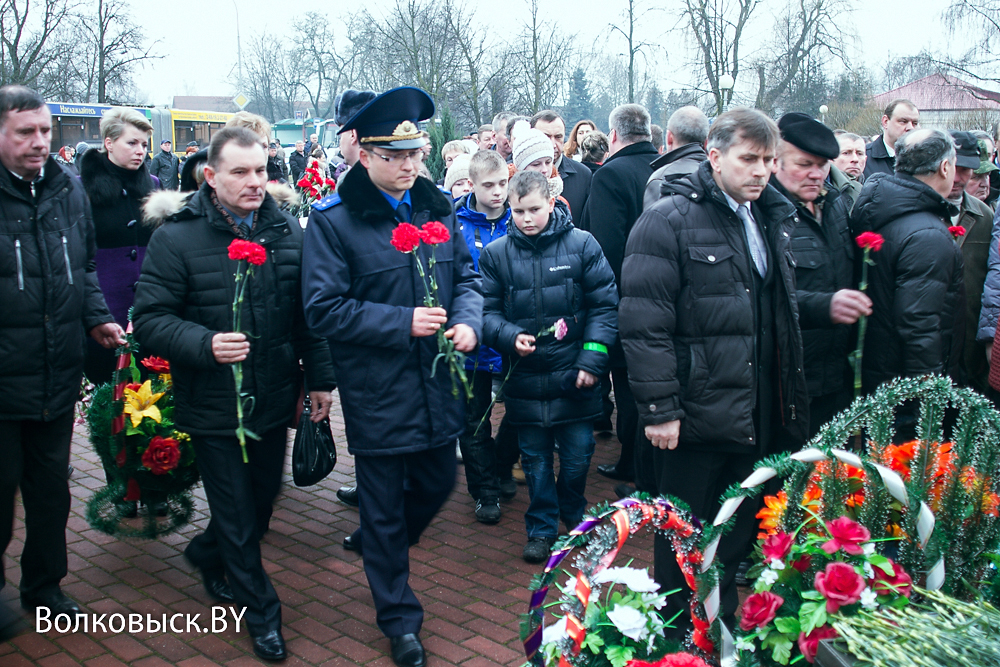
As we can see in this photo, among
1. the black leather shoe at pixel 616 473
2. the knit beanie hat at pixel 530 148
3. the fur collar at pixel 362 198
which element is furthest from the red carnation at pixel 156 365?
the black leather shoe at pixel 616 473

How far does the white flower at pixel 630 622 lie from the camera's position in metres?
2.13

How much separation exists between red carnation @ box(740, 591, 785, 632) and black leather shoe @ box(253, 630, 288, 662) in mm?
2126

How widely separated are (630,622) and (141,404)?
3.14 metres

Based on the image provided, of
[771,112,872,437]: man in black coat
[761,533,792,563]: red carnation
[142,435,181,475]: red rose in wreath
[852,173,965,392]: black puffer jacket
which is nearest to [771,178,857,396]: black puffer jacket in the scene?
[771,112,872,437]: man in black coat

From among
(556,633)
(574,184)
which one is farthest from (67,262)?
(574,184)

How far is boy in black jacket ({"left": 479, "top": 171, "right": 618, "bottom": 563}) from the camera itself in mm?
4402

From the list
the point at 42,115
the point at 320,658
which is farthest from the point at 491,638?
the point at 42,115

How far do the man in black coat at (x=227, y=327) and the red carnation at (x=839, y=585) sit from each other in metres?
2.35

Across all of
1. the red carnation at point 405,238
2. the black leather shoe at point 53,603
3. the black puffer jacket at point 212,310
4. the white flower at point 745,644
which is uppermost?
the red carnation at point 405,238

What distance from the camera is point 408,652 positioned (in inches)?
133

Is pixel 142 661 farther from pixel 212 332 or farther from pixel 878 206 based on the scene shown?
pixel 878 206

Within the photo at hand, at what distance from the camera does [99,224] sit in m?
5.57

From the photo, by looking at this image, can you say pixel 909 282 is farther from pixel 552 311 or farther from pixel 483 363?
pixel 483 363

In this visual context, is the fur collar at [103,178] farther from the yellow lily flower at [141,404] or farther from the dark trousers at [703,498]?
the dark trousers at [703,498]
